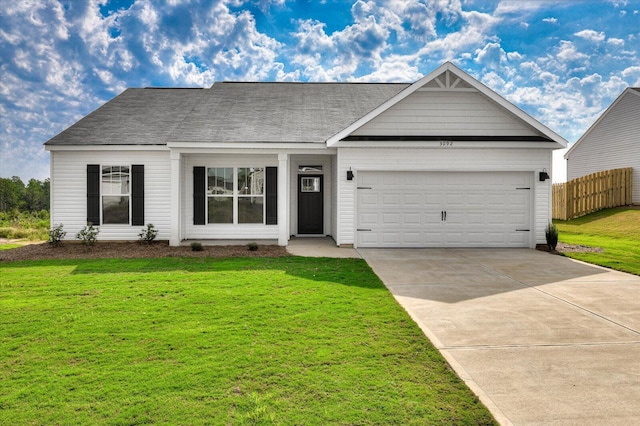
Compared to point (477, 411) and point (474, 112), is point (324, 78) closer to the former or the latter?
point (474, 112)

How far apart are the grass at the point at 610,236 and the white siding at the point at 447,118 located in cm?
410

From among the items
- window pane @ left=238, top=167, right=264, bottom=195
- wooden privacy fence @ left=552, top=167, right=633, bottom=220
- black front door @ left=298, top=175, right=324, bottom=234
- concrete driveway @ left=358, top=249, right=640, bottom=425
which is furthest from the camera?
wooden privacy fence @ left=552, top=167, right=633, bottom=220

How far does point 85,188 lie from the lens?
13062mm

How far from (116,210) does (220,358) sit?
1076cm

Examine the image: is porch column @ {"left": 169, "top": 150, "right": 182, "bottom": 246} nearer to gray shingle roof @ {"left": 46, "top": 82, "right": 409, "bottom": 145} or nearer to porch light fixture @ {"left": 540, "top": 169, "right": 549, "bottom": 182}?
gray shingle roof @ {"left": 46, "top": 82, "right": 409, "bottom": 145}

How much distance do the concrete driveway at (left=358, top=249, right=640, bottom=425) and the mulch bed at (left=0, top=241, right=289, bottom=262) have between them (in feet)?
11.9

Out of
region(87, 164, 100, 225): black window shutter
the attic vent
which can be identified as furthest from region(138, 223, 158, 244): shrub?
the attic vent

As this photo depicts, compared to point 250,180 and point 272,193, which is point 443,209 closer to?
point 272,193

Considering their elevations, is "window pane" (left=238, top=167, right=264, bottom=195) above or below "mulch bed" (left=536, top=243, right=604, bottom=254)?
above

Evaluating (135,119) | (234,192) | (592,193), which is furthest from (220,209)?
(592,193)

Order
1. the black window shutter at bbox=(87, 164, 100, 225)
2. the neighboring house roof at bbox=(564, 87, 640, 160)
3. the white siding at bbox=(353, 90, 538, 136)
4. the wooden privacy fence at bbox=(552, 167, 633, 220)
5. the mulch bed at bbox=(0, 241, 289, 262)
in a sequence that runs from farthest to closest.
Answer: the neighboring house roof at bbox=(564, 87, 640, 160) < the wooden privacy fence at bbox=(552, 167, 633, 220) < the black window shutter at bbox=(87, 164, 100, 225) < the white siding at bbox=(353, 90, 538, 136) < the mulch bed at bbox=(0, 241, 289, 262)

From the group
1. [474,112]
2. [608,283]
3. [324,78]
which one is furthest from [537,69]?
[608,283]

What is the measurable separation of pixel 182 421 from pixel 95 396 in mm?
914

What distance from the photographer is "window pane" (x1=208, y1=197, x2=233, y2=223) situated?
1354cm
